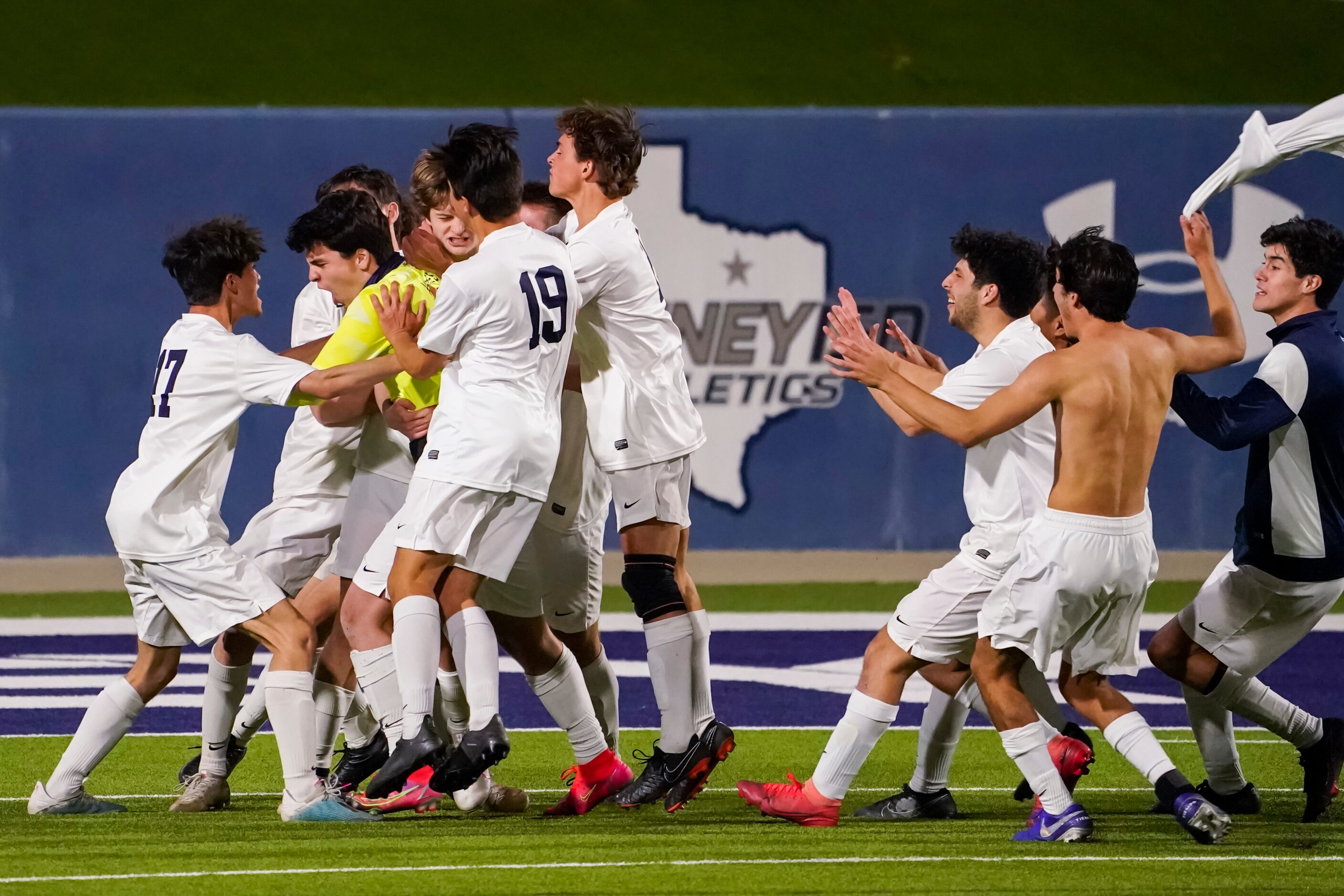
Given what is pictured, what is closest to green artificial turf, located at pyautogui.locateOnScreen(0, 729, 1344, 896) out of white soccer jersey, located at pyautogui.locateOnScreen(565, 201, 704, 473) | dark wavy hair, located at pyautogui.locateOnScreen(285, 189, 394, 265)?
white soccer jersey, located at pyautogui.locateOnScreen(565, 201, 704, 473)

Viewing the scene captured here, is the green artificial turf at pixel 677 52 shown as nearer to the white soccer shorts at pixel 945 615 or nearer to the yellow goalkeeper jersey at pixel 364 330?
the yellow goalkeeper jersey at pixel 364 330

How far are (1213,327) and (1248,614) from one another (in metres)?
1.03

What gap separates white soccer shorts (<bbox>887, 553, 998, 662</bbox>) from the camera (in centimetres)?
552

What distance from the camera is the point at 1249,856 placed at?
16.7 feet

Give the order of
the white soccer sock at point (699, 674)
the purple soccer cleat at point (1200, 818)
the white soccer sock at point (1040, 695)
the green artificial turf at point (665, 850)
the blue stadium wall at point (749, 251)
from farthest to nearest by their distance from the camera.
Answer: the blue stadium wall at point (749, 251) → the white soccer sock at point (1040, 695) → the white soccer sock at point (699, 674) → the purple soccer cleat at point (1200, 818) → the green artificial turf at point (665, 850)

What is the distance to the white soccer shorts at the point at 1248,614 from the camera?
5855mm

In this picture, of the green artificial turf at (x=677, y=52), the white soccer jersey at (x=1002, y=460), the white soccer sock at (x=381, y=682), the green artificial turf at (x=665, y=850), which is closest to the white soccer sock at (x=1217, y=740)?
the green artificial turf at (x=665, y=850)

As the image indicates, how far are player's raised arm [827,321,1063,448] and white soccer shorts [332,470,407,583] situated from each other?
1673 mm

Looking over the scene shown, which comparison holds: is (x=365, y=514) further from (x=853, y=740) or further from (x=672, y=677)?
(x=853, y=740)

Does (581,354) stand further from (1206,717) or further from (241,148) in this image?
(241,148)

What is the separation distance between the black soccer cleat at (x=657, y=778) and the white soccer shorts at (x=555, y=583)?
64 centimetres

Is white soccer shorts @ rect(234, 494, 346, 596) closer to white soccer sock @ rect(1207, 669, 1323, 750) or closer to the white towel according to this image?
white soccer sock @ rect(1207, 669, 1323, 750)

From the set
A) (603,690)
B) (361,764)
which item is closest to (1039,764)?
(603,690)

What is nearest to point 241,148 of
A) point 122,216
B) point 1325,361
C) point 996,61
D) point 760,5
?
point 122,216
